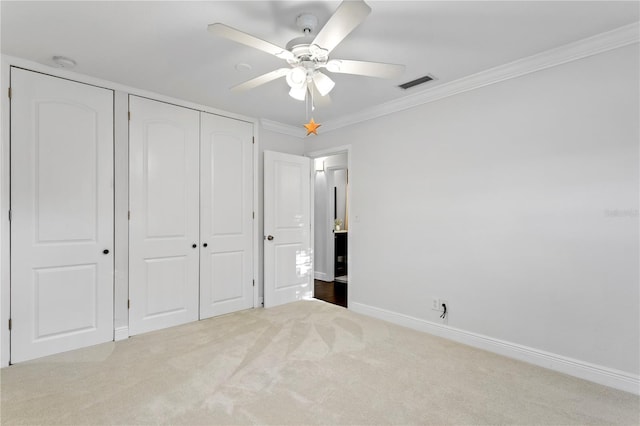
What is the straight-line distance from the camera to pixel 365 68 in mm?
1989

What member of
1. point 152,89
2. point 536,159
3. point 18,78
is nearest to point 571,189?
point 536,159

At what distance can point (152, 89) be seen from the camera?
3170 millimetres

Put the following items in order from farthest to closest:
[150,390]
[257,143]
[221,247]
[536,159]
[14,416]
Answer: [257,143] → [221,247] → [536,159] → [150,390] → [14,416]

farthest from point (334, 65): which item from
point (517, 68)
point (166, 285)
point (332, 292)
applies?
point (332, 292)

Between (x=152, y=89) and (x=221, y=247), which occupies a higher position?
(x=152, y=89)

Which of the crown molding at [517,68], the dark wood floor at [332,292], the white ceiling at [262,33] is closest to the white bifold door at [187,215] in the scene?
the white ceiling at [262,33]

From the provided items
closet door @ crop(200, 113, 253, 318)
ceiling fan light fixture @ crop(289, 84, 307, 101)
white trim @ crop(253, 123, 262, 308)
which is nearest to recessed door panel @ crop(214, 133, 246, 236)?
closet door @ crop(200, 113, 253, 318)

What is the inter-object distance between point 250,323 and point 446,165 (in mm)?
2683

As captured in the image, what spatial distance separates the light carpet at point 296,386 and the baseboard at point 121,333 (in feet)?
0.30

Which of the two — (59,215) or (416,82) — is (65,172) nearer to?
(59,215)

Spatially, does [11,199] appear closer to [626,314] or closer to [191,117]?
[191,117]

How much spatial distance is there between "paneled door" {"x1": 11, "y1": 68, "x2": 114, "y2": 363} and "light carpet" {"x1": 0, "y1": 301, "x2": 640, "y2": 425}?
287 mm

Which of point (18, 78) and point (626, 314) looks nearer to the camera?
point (626, 314)

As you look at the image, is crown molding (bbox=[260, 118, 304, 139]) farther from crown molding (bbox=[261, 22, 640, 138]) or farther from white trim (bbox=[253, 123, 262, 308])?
crown molding (bbox=[261, 22, 640, 138])
